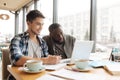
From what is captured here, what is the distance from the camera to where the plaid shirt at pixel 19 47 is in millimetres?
1317

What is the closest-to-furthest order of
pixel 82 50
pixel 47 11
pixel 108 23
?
pixel 82 50
pixel 108 23
pixel 47 11

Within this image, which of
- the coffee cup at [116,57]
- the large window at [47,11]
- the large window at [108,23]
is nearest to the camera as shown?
the coffee cup at [116,57]

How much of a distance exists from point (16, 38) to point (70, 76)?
676 mm

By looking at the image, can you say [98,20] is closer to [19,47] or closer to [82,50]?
[82,50]

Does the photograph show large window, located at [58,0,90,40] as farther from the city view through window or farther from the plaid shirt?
the plaid shirt

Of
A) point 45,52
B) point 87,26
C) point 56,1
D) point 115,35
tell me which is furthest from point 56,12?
point 45,52

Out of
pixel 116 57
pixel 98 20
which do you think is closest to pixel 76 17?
pixel 98 20

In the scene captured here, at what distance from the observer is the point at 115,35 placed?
2.23m

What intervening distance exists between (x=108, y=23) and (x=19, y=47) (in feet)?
4.63

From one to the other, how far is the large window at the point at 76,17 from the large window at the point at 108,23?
21 cm

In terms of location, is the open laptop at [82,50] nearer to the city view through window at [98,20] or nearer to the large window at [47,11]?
the city view through window at [98,20]

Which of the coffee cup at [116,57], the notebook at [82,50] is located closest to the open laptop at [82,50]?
the notebook at [82,50]

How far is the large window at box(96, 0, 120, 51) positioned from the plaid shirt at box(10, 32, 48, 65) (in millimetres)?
994

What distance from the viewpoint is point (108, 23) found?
7.81ft
